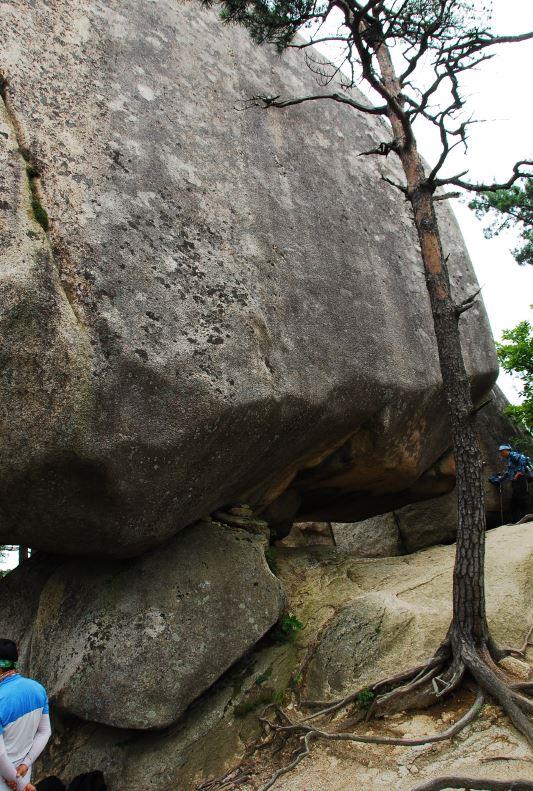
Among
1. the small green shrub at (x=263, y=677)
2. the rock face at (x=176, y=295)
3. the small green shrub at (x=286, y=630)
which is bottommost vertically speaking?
the small green shrub at (x=263, y=677)

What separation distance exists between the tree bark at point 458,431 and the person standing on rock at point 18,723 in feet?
10.1

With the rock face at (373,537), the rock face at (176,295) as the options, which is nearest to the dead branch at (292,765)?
the rock face at (176,295)

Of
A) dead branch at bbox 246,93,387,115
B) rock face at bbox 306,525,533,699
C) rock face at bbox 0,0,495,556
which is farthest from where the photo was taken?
dead branch at bbox 246,93,387,115

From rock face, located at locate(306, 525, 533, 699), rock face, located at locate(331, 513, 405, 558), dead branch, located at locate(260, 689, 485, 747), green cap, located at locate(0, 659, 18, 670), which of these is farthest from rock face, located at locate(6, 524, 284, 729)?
rock face, located at locate(331, 513, 405, 558)

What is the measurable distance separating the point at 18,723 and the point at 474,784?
263 centimetres

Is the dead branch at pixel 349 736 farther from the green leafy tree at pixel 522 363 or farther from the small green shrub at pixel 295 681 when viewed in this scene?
the green leafy tree at pixel 522 363

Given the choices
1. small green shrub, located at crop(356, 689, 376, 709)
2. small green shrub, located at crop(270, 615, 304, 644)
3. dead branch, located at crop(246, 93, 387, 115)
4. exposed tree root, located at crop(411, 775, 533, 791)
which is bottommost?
exposed tree root, located at crop(411, 775, 533, 791)

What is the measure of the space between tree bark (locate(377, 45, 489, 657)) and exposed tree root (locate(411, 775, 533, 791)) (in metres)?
1.32

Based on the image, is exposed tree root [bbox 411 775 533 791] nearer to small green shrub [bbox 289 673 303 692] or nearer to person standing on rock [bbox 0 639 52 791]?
small green shrub [bbox 289 673 303 692]

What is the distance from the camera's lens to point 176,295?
209 inches

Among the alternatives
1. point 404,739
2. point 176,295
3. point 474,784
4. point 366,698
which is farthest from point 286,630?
point 176,295

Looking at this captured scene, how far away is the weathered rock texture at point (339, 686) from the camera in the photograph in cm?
459

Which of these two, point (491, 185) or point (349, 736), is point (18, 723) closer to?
point (349, 736)

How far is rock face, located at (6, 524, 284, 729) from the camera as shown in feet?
17.1
